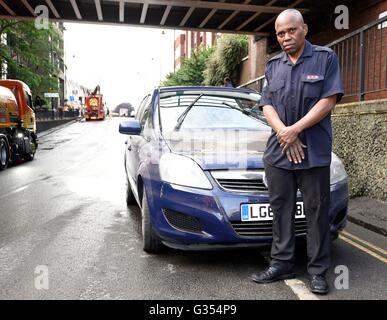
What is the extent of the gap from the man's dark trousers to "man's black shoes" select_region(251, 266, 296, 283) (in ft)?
0.16

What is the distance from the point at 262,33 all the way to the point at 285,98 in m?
16.6

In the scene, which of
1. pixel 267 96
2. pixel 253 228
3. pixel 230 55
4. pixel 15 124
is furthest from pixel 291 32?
pixel 230 55

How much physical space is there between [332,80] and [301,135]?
0.44 meters

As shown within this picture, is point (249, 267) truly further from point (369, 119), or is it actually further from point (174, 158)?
point (369, 119)

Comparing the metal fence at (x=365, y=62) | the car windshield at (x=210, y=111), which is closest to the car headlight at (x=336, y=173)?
the car windshield at (x=210, y=111)

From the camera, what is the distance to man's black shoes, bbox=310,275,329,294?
3176 mm

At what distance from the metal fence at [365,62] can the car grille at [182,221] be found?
175 inches

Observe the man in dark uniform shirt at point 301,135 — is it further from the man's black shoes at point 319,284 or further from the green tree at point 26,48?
the green tree at point 26,48

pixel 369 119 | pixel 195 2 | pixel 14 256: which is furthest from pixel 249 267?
pixel 195 2

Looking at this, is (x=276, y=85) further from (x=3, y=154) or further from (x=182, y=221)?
(x=3, y=154)

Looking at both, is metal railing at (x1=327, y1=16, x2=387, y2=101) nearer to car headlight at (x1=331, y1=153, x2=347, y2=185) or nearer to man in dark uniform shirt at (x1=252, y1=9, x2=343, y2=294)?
car headlight at (x1=331, y1=153, x2=347, y2=185)

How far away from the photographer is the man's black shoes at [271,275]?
3.41 m

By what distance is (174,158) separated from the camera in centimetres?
376

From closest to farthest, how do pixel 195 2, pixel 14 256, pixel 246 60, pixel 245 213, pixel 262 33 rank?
1. pixel 245 213
2. pixel 14 256
3. pixel 195 2
4. pixel 262 33
5. pixel 246 60
